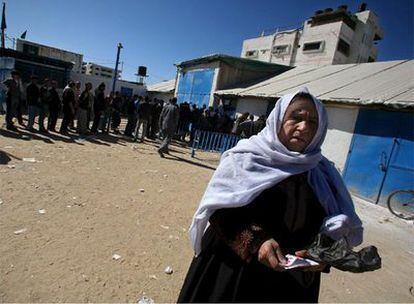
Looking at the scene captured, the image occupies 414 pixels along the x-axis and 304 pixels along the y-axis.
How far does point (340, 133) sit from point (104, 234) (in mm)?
9346

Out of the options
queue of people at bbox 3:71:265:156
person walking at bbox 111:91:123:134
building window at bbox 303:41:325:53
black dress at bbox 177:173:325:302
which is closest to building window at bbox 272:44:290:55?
building window at bbox 303:41:325:53

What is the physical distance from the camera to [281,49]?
3756 cm

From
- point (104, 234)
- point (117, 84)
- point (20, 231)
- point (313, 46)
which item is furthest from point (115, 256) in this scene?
point (313, 46)

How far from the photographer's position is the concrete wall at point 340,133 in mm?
10188

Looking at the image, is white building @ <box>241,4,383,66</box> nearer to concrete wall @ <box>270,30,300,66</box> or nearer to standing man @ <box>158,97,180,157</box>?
concrete wall @ <box>270,30,300,66</box>

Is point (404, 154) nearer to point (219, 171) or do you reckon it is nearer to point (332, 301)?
point (332, 301)

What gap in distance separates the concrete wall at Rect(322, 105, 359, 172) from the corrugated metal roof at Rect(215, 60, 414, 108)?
52cm

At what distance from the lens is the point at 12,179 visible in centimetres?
504

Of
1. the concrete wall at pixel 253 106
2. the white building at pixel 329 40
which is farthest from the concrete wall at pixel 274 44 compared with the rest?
the concrete wall at pixel 253 106

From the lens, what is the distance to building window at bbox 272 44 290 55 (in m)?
36.8

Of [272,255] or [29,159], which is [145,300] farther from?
[29,159]

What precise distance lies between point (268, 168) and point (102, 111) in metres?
10.8

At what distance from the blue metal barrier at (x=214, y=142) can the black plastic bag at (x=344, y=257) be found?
9356 mm

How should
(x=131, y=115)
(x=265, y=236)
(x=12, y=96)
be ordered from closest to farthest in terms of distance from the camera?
(x=265, y=236) → (x=12, y=96) → (x=131, y=115)
